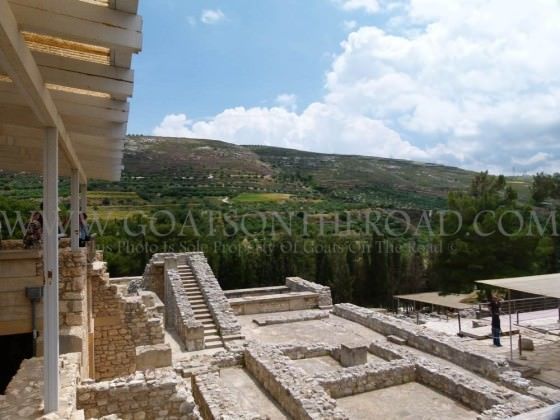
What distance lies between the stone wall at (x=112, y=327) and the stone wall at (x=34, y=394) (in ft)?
11.2

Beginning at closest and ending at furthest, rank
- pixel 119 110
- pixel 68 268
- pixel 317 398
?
pixel 119 110 < pixel 68 268 < pixel 317 398

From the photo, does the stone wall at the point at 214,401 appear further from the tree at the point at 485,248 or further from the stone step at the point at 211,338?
the tree at the point at 485,248

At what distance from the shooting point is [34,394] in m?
4.45

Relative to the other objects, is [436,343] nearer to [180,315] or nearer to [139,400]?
[180,315]

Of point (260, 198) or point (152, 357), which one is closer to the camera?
point (152, 357)

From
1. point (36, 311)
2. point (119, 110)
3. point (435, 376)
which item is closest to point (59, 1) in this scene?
point (119, 110)

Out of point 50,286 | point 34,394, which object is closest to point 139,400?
point 34,394

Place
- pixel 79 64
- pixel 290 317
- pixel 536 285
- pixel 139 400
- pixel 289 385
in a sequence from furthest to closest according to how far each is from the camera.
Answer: pixel 290 317 < pixel 536 285 < pixel 289 385 < pixel 139 400 < pixel 79 64

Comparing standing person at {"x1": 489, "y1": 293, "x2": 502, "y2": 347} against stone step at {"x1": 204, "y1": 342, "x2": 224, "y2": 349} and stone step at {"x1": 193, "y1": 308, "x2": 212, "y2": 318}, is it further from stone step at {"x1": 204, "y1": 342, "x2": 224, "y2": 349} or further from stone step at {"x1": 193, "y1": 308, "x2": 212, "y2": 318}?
stone step at {"x1": 193, "y1": 308, "x2": 212, "y2": 318}

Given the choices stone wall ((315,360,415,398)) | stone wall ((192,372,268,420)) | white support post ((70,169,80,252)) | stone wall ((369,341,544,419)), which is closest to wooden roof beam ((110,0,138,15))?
white support post ((70,169,80,252))

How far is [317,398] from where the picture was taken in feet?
26.5

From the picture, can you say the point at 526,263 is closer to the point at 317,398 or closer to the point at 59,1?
the point at 317,398

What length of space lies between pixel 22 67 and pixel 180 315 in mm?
11282

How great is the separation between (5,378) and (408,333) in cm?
1042
